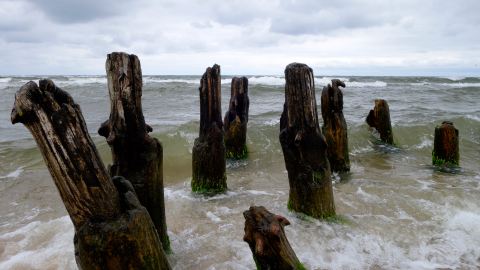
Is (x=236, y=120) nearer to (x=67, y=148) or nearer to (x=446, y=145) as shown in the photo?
(x=446, y=145)

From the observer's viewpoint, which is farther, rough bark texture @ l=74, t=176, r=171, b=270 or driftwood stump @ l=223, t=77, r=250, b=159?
driftwood stump @ l=223, t=77, r=250, b=159

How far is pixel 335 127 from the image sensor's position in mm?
7305

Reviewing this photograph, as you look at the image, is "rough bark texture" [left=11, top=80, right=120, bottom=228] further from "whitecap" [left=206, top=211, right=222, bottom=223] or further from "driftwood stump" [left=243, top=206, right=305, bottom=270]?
"whitecap" [left=206, top=211, right=222, bottom=223]

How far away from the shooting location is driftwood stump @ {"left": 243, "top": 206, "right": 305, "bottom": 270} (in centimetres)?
274

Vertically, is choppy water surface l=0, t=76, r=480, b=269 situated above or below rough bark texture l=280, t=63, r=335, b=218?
below

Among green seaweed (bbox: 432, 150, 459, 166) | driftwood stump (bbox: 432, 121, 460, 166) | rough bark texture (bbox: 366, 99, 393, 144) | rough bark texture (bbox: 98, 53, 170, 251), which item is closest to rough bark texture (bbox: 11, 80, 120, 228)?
rough bark texture (bbox: 98, 53, 170, 251)

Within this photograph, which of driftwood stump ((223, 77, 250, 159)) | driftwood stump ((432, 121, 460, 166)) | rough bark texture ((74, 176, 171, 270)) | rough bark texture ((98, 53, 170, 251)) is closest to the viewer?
rough bark texture ((74, 176, 171, 270))

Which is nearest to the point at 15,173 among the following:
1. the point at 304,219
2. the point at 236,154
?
the point at 236,154

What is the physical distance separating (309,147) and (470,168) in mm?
5117

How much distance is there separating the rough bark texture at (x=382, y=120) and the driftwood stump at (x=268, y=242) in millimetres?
8014

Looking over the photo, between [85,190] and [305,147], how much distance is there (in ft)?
9.16

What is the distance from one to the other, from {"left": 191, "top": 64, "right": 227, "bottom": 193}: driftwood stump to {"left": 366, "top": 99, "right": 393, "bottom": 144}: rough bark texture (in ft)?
17.6

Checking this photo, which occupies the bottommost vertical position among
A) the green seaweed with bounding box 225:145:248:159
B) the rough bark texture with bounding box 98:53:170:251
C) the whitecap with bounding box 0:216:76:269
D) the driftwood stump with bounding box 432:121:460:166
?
the whitecap with bounding box 0:216:76:269

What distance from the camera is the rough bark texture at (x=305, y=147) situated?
15.1 feet
